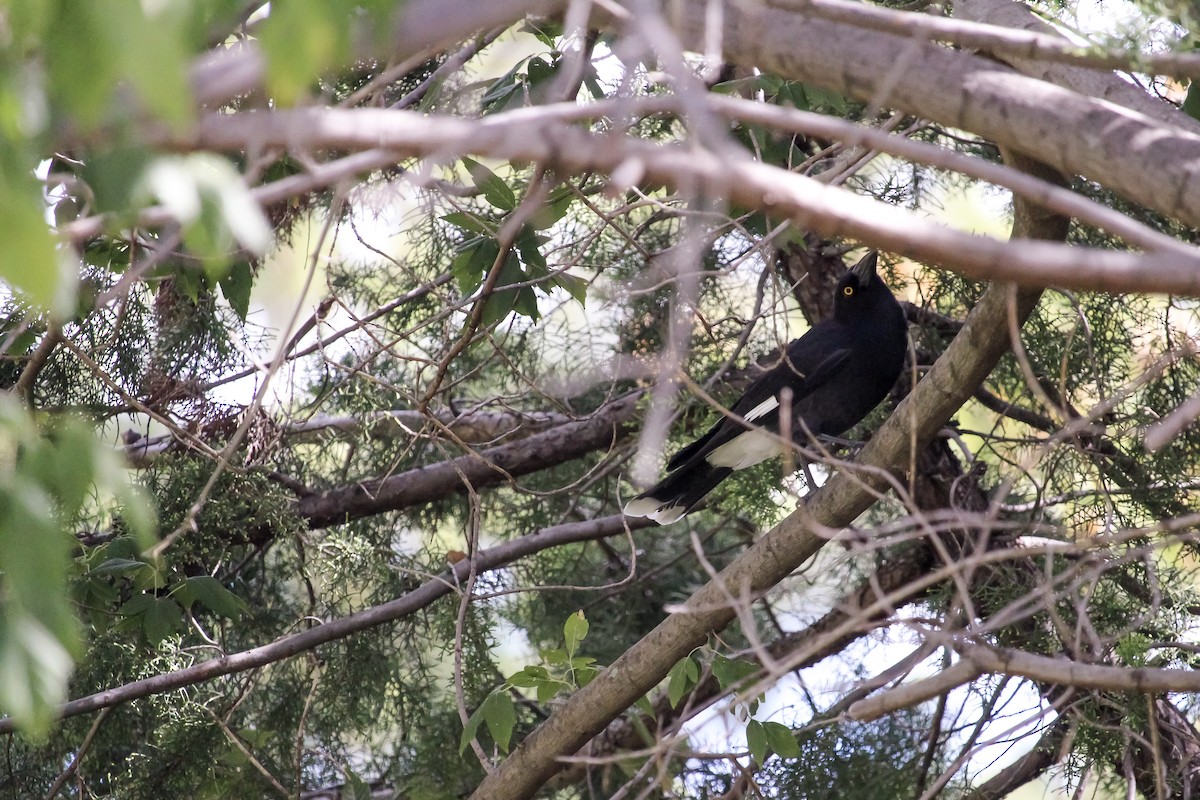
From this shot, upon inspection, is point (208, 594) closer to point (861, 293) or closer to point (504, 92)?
point (504, 92)

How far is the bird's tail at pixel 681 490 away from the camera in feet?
14.0

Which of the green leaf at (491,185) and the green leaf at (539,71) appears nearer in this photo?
the green leaf at (491,185)

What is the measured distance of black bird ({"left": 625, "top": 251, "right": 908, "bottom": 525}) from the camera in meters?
4.27

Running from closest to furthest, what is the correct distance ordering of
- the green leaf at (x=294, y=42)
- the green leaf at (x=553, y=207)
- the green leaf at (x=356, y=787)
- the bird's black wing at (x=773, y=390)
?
the green leaf at (x=294, y=42) < the green leaf at (x=553, y=207) < the green leaf at (x=356, y=787) < the bird's black wing at (x=773, y=390)

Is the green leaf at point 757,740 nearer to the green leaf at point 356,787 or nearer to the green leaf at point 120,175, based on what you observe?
the green leaf at point 356,787

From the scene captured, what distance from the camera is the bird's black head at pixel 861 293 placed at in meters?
4.50

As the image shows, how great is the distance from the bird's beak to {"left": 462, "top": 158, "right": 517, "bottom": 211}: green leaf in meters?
1.81

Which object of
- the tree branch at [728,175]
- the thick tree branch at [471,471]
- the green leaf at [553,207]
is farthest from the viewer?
the thick tree branch at [471,471]

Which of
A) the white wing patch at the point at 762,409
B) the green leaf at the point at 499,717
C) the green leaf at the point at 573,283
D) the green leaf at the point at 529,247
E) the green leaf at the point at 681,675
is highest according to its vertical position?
the white wing patch at the point at 762,409

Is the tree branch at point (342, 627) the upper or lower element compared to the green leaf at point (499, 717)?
upper

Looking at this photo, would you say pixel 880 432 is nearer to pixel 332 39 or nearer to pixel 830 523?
pixel 830 523

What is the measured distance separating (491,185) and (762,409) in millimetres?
1613

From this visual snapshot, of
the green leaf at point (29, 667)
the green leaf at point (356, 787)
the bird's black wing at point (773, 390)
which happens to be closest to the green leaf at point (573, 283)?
the bird's black wing at point (773, 390)

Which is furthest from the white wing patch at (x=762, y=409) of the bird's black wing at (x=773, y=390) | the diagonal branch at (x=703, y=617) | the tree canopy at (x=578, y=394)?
the diagonal branch at (x=703, y=617)
